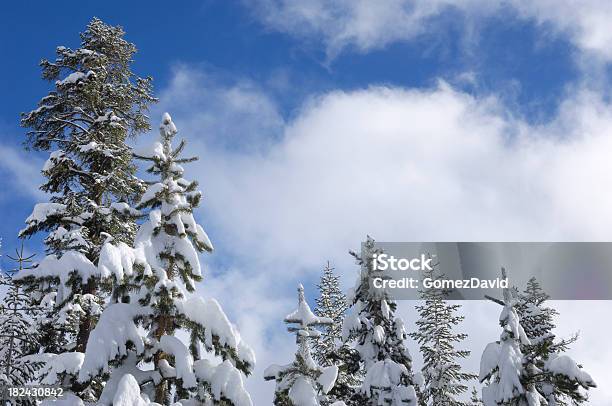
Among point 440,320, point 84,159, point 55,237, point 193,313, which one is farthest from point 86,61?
point 440,320

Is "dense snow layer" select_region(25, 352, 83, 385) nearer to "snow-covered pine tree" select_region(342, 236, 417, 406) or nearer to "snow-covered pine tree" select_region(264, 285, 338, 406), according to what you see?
"snow-covered pine tree" select_region(264, 285, 338, 406)

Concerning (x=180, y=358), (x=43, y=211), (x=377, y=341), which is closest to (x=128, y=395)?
(x=180, y=358)

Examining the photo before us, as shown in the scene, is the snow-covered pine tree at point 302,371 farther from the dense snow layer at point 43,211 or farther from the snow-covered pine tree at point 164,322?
the dense snow layer at point 43,211

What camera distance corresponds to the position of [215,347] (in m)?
11.3

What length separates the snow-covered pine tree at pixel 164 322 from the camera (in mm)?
10352

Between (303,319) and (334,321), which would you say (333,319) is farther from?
(303,319)

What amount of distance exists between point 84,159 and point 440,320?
2399cm

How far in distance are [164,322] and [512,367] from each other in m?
12.3

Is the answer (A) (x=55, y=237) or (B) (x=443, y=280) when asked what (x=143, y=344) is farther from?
(B) (x=443, y=280)

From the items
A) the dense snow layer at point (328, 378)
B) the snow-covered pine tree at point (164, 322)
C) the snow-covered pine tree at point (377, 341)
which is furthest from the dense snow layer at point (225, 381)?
the snow-covered pine tree at point (377, 341)

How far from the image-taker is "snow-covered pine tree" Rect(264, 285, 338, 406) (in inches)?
581

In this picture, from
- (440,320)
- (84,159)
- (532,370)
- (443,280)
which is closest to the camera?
(84,159)

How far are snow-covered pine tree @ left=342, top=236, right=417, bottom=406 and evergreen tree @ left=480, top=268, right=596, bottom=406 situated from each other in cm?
321

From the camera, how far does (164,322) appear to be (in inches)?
457
